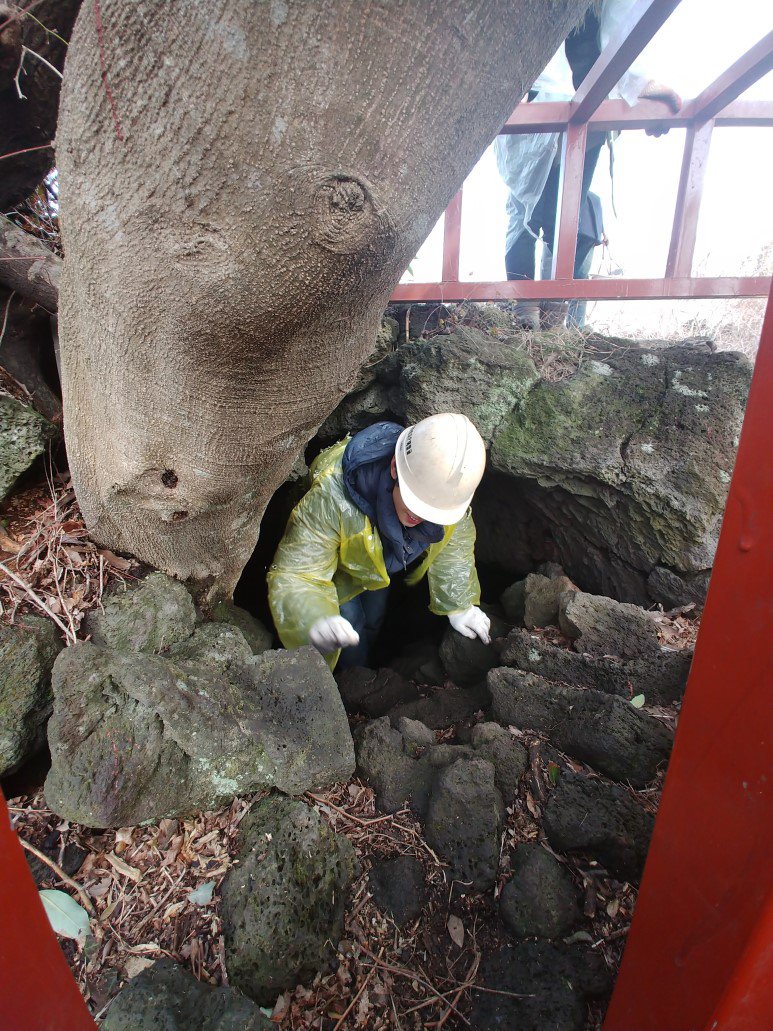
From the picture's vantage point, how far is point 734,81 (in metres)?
2.62

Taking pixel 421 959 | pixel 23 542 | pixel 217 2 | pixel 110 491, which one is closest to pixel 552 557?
pixel 421 959

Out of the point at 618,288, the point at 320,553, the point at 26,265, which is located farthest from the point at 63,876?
the point at 618,288

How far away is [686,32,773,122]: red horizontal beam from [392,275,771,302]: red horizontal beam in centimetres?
89

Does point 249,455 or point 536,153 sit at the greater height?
point 536,153

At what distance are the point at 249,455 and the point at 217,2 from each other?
1.06 meters

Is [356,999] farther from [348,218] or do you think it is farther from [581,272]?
[581,272]

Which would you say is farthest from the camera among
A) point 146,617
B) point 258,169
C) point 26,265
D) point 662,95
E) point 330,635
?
point 662,95

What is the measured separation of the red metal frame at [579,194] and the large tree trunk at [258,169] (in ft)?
6.69

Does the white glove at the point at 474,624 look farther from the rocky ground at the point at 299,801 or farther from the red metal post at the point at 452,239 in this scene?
the red metal post at the point at 452,239

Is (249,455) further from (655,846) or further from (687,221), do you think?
(687,221)

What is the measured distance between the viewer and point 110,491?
177cm

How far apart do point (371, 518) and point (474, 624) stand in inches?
38.6

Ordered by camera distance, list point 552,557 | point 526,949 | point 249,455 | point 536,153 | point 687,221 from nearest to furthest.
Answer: point 526,949, point 249,455, point 687,221, point 552,557, point 536,153

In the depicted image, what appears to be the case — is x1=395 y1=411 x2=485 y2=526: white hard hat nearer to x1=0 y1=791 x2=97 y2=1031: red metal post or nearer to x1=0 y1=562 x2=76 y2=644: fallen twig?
x1=0 y1=562 x2=76 y2=644: fallen twig
